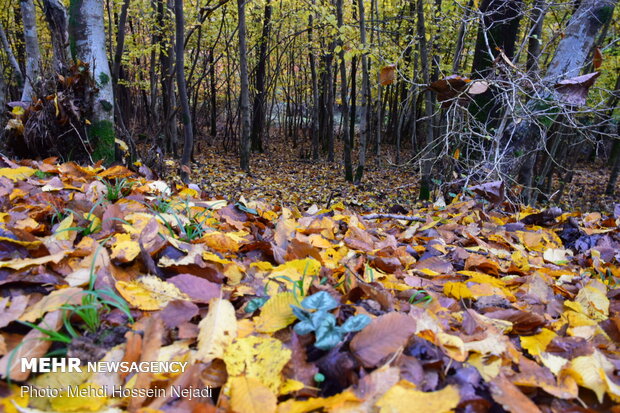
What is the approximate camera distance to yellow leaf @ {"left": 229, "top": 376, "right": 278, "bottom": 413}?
2.37ft

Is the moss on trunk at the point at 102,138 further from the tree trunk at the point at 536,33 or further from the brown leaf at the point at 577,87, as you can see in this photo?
the tree trunk at the point at 536,33

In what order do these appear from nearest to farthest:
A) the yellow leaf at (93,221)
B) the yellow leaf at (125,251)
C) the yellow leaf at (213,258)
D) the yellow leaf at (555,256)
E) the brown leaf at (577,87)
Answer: the yellow leaf at (125,251) < the yellow leaf at (213,258) < the yellow leaf at (93,221) < the yellow leaf at (555,256) < the brown leaf at (577,87)

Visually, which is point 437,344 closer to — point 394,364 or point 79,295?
point 394,364

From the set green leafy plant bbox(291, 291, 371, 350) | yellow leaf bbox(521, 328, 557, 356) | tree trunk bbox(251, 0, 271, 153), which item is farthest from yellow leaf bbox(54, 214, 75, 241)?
tree trunk bbox(251, 0, 271, 153)

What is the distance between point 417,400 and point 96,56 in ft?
12.1

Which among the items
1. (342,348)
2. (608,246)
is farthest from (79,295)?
(608,246)

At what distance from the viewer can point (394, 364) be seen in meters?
Answer: 0.87

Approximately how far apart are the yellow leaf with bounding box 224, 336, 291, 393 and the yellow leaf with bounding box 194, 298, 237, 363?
0.02 meters

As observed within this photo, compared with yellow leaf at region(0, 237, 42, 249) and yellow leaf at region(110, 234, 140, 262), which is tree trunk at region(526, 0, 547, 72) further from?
yellow leaf at region(0, 237, 42, 249)

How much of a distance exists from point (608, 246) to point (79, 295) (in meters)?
2.82

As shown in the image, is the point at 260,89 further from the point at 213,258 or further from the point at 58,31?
the point at 213,258

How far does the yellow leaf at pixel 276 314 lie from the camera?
0.97 m

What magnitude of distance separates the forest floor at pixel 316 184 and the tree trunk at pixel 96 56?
2.49m

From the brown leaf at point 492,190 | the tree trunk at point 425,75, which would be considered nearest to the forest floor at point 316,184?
the tree trunk at point 425,75
